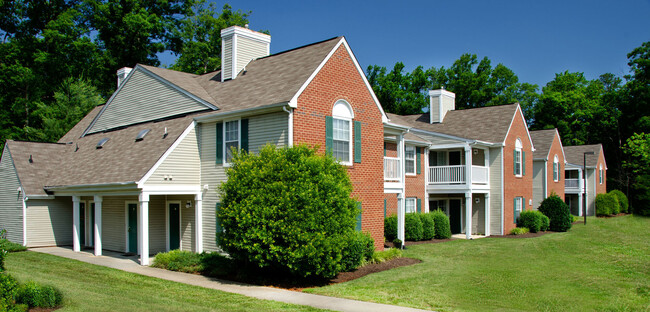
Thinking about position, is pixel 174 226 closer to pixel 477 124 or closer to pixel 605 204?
pixel 477 124

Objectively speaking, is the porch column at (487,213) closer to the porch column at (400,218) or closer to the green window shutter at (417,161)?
the green window shutter at (417,161)

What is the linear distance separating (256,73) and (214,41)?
3087 centimetres

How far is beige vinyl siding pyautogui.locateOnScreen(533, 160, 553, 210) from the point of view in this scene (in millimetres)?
37406

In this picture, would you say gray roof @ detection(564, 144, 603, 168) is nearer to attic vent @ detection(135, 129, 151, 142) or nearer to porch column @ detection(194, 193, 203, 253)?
porch column @ detection(194, 193, 203, 253)

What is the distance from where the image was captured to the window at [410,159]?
87.3 ft

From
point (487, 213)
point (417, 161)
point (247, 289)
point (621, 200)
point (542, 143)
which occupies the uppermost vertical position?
point (542, 143)

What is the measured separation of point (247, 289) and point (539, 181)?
3040 centimetres

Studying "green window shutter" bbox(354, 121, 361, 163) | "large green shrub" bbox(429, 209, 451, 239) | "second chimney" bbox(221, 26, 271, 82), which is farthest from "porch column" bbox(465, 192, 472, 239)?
"second chimney" bbox(221, 26, 271, 82)

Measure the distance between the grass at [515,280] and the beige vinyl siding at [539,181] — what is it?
14.3m

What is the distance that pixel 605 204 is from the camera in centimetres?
4769

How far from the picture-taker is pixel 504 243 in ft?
78.8

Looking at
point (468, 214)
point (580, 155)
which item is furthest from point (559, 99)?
point (468, 214)

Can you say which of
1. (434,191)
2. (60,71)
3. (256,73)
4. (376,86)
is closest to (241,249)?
(256,73)

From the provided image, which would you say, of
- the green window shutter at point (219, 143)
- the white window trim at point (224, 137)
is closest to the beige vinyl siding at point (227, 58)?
the green window shutter at point (219, 143)
